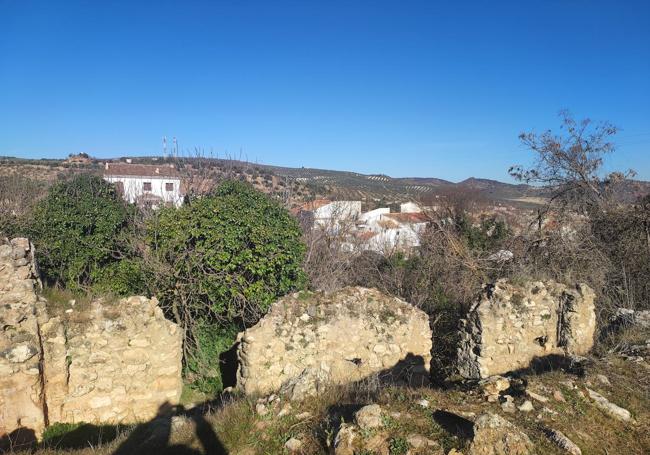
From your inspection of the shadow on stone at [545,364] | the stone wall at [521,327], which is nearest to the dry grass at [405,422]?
the shadow on stone at [545,364]

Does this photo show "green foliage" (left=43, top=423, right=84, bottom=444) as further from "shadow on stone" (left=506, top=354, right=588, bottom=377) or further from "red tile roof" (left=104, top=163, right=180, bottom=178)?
"red tile roof" (left=104, top=163, right=180, bottom=178)

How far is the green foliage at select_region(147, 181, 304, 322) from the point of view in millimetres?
8781

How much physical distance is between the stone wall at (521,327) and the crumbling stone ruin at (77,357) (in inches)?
214

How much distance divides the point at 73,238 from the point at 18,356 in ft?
16.7

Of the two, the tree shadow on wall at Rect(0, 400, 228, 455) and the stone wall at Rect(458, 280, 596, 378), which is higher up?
the stone wall at Rect(458, 280, 596, 378)

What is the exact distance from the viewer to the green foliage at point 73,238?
1016 cm

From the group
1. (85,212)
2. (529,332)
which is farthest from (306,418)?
(85,212)

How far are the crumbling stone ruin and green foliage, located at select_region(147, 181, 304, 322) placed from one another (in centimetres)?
172

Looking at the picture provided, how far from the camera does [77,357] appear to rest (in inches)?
255

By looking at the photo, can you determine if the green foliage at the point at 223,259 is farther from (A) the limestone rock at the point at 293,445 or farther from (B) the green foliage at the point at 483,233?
(B) the green foliage at the point at 483,233

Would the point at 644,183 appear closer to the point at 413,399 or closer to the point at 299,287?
the point at 299,287

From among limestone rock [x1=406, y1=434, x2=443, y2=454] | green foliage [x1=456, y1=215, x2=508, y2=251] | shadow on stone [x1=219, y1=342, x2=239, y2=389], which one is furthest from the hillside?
limestone rock [x1=406, y1=434, x2=443, y2=454]

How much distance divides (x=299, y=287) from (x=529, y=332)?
15.6 feet

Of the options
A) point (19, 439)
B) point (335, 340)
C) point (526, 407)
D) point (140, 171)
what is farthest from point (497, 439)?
point (140, 171)
